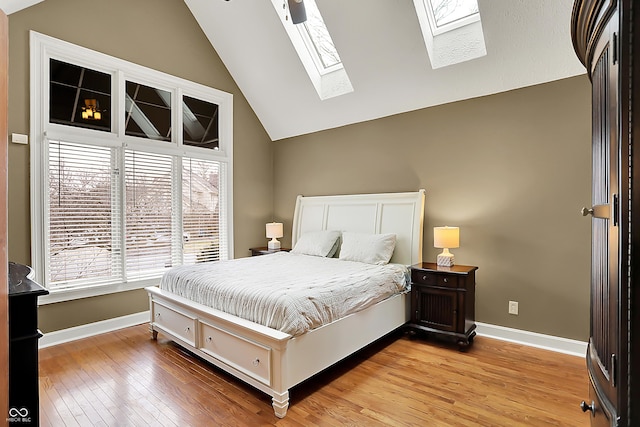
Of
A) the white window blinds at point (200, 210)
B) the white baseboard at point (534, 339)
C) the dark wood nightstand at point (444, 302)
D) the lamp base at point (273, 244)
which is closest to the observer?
the white baseboard at point (534, 339)

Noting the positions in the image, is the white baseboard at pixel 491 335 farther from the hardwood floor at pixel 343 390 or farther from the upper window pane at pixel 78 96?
the upper window pane at pixel 78 96

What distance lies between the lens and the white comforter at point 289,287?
238 cm

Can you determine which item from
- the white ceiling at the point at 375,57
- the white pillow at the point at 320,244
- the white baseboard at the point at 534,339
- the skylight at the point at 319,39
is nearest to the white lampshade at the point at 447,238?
the white baseboard at the point at 534,339

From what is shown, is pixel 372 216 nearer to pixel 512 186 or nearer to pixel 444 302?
pixel 444 302

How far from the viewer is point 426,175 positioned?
13.2 ft

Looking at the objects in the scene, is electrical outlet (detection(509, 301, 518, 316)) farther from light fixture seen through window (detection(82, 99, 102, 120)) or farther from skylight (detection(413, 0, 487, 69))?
light fixture seen through window (detection(82, 99, 102, 120))

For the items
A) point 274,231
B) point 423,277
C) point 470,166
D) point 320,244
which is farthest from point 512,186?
point 274,231

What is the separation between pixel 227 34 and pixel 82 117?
6.87 feet

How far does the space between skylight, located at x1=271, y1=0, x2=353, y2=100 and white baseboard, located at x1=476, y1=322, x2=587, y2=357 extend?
3.23 meters

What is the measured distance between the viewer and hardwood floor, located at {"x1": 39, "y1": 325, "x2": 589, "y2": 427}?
85.1 inches

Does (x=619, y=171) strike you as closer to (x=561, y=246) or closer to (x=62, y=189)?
(x=561, y=246)

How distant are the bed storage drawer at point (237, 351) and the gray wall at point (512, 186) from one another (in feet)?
7.93

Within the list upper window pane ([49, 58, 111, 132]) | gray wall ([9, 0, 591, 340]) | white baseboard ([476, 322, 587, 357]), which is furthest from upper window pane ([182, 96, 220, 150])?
white baseboard ([476, 322, 587, 357])

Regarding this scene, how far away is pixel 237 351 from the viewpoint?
8.22 ft
